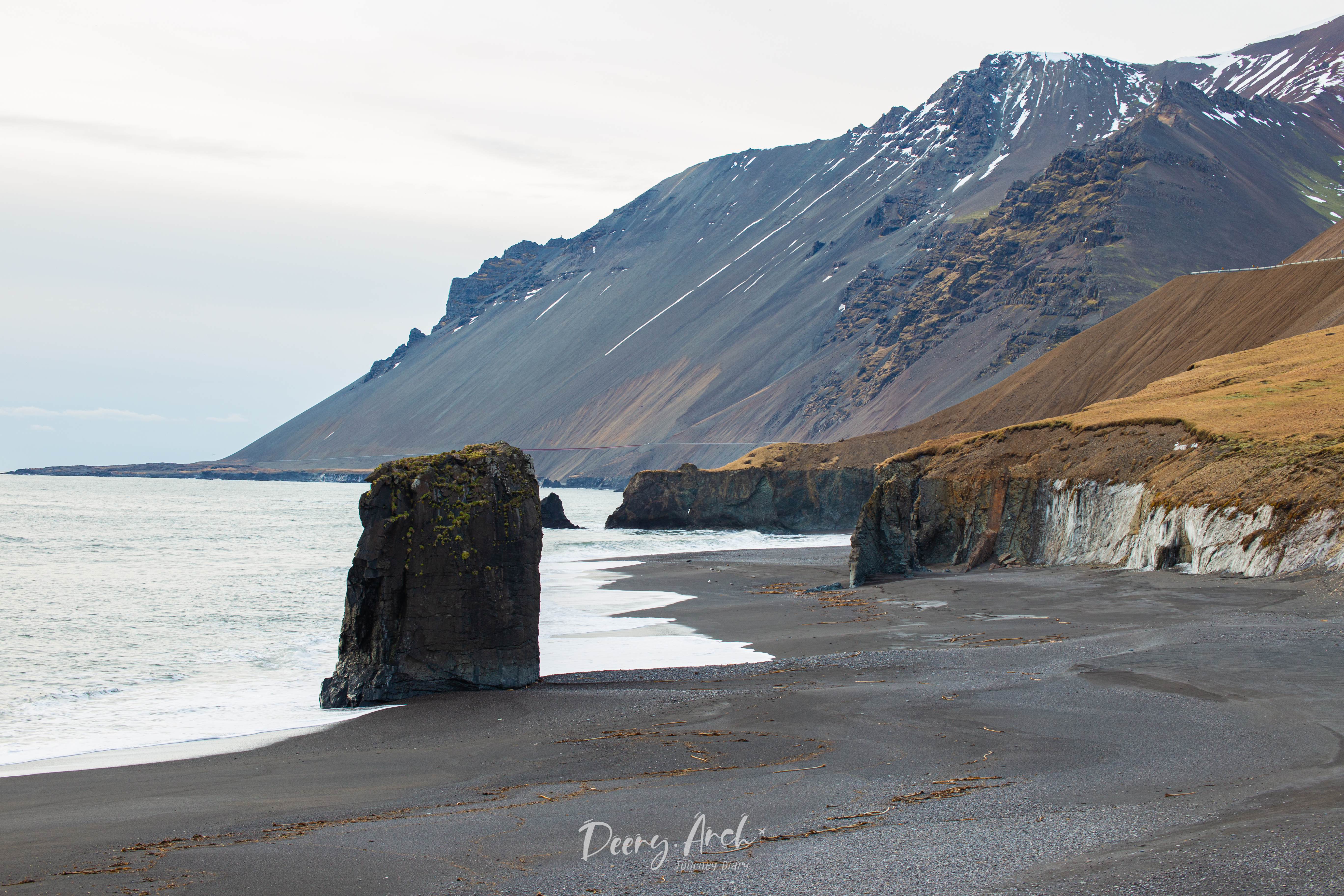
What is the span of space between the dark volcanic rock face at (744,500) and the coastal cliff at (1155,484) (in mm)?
42039

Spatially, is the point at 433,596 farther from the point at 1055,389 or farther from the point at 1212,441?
the point at 1055,389

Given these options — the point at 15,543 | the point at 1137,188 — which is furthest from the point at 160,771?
the point at 1137,188

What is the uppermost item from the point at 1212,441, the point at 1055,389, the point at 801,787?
the point at 1055,389

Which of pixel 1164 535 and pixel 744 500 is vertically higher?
pixel 1164 535

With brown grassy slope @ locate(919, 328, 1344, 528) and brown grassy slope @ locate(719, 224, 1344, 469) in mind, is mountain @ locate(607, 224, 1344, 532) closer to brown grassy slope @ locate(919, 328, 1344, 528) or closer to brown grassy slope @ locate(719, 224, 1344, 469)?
brown grassy slope @ locate(719, 224, 1344, 469)

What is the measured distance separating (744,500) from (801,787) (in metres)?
79.5

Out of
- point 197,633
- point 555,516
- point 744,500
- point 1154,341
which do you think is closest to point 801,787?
point 197,633

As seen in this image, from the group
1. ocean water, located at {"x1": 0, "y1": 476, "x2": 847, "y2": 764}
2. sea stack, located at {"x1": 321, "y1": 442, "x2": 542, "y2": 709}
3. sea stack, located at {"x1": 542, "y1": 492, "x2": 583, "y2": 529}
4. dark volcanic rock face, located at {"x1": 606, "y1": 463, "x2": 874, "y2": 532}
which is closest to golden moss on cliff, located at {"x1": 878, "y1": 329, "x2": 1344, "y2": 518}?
ocean water, located at {"x1": 0, "y1": 476, "x2": 847, "y2": 764}

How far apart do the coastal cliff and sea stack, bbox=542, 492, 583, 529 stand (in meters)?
43.6

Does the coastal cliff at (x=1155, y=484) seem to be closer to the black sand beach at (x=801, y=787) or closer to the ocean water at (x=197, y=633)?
the black sand beach at (x=801, y=787)

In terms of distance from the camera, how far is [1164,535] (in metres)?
26.8

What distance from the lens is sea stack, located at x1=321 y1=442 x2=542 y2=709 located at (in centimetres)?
1623

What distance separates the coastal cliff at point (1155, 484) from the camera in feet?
77.7

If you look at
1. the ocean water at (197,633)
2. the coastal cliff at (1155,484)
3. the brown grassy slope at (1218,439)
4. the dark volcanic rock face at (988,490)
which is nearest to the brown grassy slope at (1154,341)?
the brown grassy slope at (1218,439)
